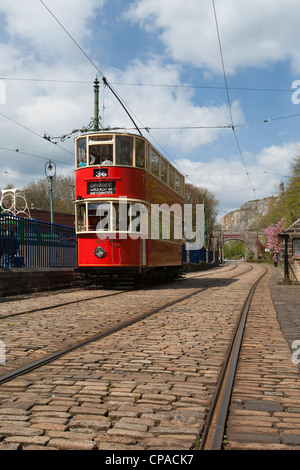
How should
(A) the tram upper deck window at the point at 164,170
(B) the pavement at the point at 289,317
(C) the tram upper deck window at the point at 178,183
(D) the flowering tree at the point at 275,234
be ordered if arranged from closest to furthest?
(B) the pavement at the point at 289,317 < (A) the tram upper deck window at the point at 164,170 < (C) the tram upper deck window at the point at 178,183 < (D) the flowering tree at the point at 275,234

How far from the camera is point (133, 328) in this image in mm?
7195

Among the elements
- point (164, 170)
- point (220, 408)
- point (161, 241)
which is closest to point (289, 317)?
point (220, 408)

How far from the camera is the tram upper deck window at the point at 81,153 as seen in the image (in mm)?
14405

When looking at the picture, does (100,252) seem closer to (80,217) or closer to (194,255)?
(80,217)

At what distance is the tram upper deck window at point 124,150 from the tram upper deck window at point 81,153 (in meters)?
1.03

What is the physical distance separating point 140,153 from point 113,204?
187 cm

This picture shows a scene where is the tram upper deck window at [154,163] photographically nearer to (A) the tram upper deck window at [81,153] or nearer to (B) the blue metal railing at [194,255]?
(A) the tram upper deck window at [81,153]

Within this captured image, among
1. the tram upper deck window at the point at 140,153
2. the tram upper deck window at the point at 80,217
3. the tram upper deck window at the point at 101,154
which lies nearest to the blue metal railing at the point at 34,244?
the tram upper deck window at the point at 80,217

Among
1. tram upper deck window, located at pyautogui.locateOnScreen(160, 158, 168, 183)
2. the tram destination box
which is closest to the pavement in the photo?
the tram destination box

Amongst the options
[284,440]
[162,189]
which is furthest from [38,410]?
[162,189]

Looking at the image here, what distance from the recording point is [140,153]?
14492 millimetres

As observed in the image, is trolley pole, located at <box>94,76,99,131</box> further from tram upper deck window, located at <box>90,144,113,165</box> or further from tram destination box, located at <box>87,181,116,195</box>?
tram destination box, located at <box>87,181,116,195</box>
